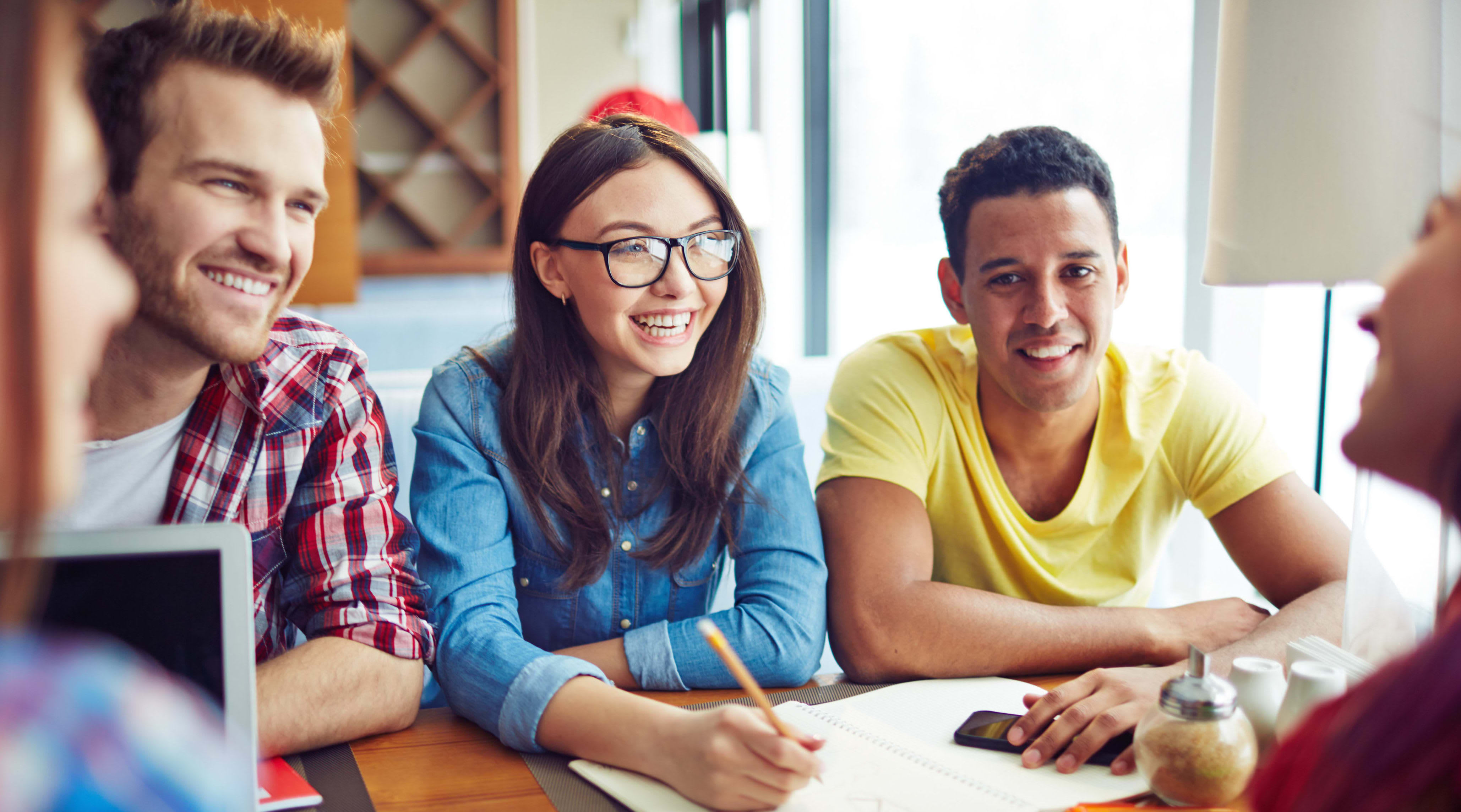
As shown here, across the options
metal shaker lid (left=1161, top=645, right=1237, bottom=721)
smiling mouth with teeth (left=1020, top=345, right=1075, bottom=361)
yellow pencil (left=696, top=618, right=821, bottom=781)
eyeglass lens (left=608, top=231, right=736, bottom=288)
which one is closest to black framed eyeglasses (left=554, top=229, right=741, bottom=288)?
eyeglass lens (left=608, top=231, right=736, bottom=288)

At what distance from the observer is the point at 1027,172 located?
1.18 metres

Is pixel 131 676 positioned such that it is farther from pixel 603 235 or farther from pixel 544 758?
pixel 603 235

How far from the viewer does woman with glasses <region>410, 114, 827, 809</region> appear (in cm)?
99

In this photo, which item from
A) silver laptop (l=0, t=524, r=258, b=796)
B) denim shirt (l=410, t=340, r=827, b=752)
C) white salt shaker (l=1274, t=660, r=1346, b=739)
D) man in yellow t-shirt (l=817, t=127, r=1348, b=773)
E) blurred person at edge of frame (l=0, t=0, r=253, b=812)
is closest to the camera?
blurred person at edge of frame (l=0, t=0, r=253, b=812)

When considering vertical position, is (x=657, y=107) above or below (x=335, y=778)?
above

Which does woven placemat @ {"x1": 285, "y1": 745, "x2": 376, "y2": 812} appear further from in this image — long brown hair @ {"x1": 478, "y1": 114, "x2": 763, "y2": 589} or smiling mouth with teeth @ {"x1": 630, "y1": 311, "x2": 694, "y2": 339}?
smiling mouth with teeth @ {"x1": 630, "y1": 311, "x2": 694, "y2": 339}

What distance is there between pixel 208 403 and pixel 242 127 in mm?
262

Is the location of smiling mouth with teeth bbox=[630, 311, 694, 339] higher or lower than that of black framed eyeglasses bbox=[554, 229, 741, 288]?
lower

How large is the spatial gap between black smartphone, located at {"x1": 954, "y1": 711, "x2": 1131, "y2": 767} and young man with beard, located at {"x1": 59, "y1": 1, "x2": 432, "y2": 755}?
0.48 meters

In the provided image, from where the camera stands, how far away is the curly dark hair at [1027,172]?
1181mm

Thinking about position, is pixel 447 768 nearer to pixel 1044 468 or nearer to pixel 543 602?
pixel 543 602

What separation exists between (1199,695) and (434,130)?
182 inches

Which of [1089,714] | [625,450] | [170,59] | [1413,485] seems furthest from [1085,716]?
[170,59]

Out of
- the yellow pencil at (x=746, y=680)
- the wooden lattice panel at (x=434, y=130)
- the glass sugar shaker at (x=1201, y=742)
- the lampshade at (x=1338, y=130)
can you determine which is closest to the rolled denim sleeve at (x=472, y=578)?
the yellow pencil at (x=746, y=680)
